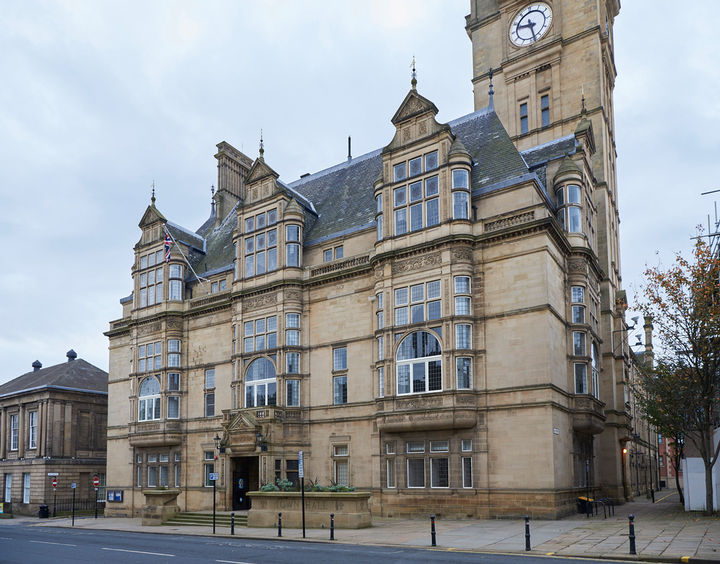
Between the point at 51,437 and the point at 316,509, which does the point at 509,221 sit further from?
the point at 51,437

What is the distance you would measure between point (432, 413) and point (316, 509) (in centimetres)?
673

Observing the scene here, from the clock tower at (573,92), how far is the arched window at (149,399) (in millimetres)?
27473

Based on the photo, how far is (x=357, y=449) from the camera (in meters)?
35.7

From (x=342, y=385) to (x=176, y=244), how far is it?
16.7m

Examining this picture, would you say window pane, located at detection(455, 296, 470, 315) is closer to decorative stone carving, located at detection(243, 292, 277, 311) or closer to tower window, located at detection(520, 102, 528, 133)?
decorative stone carving, located at detection(243, 292, 277, 311)

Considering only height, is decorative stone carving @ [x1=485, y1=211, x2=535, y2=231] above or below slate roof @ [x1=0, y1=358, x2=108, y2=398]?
above

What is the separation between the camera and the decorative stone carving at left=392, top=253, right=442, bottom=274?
1303 inches

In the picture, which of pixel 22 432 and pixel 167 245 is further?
pixel 22 432

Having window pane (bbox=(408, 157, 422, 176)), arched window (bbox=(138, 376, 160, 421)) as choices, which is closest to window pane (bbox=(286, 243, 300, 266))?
window pane (bbox=(408, 157, 422, 176))

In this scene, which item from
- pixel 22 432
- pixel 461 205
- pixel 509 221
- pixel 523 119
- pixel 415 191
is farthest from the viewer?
pixel 22 432

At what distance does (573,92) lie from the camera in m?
46.7

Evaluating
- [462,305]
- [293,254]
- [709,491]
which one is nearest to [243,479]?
[293,254]

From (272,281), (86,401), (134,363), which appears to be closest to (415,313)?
(272,281)

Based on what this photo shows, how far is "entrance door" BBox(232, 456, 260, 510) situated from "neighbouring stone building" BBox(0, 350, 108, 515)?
22.9 m
